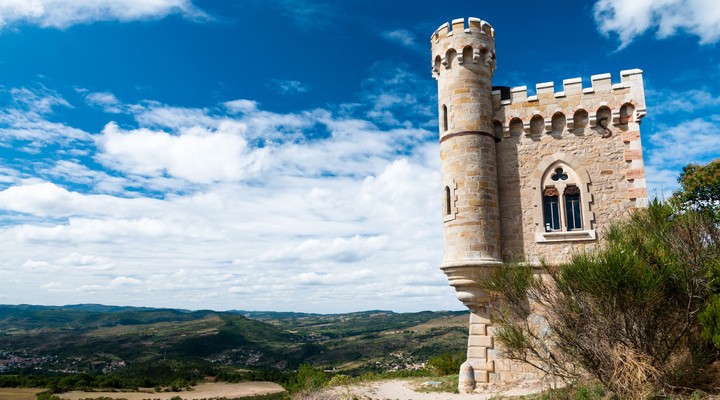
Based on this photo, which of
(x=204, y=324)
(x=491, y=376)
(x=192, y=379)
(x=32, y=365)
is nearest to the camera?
(x=491, y=376)

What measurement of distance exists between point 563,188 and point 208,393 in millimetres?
52889

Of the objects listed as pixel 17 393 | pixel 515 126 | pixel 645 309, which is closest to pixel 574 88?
pixel 515 126

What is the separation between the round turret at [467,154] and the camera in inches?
576

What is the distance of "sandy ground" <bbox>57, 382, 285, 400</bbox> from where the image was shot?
52469mm

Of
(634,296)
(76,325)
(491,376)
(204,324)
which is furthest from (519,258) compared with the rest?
(76,325)

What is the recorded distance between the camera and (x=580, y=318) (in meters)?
11.2

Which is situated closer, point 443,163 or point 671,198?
point 671,198

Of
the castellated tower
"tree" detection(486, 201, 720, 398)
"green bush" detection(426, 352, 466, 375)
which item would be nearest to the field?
"green bush" detection(426, 352, 466, 375)

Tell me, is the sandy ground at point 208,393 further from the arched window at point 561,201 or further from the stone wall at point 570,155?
the arched window at point 561,201

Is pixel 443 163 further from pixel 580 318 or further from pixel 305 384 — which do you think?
pixel 305 384

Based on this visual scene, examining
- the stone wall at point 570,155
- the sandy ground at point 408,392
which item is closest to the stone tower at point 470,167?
the stone wall at point 570,155

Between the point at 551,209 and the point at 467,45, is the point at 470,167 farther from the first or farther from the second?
the point at 467,45

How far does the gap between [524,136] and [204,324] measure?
136322 mm

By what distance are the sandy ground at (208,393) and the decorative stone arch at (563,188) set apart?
42643mm
